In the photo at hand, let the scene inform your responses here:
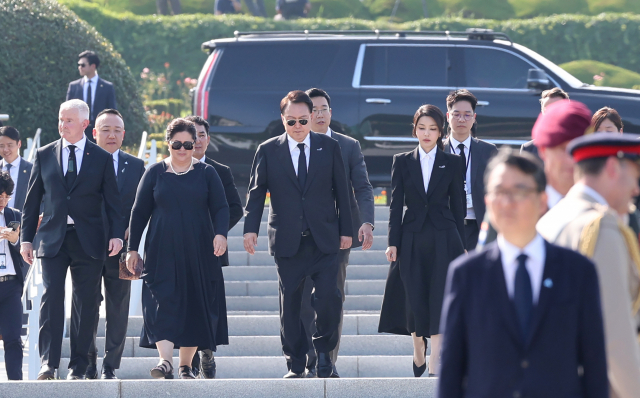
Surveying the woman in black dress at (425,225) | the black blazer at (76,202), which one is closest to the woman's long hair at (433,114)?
the woman in black dress at (425,225)

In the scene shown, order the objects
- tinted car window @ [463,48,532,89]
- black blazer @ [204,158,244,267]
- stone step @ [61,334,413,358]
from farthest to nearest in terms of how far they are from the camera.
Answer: tinted car window @ [463,48,532,89], stone step @ [61,334,413,358], black blazer @ [204,158,244,267]

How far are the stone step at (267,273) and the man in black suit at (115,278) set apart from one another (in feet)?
8.85

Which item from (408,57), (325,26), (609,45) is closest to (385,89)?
(408,57)

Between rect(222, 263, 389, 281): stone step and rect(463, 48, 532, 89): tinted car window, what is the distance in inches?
109

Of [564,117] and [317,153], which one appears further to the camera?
[317,153]

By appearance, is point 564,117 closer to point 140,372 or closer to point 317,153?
point 317,153

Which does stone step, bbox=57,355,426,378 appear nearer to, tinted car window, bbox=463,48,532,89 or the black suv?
the black suv

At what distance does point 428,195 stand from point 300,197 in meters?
0.95

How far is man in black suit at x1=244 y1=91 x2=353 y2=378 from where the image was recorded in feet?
24.1

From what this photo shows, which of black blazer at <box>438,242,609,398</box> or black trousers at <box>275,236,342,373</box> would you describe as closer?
A: black blazer at <box>438,242,609,398</box>

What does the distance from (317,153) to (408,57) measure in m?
5.35

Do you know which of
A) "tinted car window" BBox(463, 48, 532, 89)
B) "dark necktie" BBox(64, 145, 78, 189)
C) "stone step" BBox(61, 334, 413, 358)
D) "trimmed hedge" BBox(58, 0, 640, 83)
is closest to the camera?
"dark necktie" BBox(64, 145, 78, 189)

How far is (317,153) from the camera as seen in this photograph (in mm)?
7496

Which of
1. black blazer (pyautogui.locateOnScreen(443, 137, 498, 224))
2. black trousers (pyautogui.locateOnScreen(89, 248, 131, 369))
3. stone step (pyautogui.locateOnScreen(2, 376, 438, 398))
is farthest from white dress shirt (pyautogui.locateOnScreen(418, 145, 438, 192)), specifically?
black trousers (pyautogui.locateOnScreen(89, 248, 131, 369))
